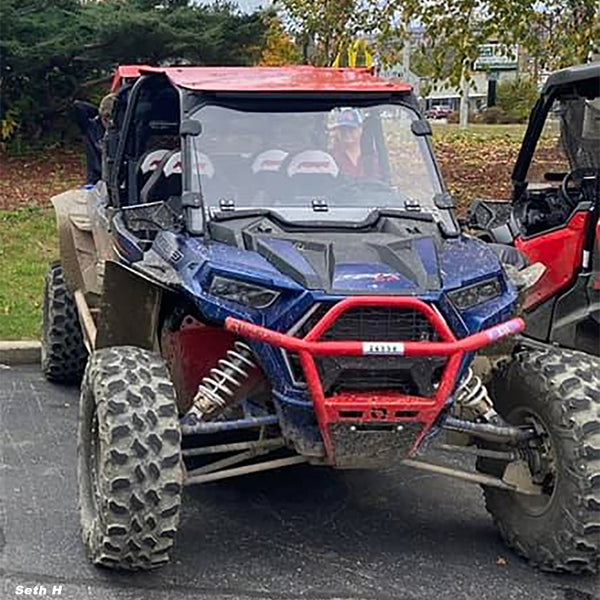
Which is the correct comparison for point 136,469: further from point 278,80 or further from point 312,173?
point 278,80

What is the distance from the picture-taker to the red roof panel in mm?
5188

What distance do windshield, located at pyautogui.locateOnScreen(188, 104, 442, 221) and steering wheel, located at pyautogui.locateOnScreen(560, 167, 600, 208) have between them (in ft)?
5.27

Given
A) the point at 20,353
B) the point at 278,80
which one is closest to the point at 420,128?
the point at 278,80

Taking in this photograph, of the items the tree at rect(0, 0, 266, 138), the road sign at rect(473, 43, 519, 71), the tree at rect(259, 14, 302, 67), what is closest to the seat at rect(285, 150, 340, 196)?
the road sign at rect(473, 43, 519, 71)

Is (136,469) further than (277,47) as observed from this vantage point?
No

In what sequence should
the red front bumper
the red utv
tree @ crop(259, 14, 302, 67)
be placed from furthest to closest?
tree @ crop(259, 14, 302, 67) → the red utv → the red front bumper

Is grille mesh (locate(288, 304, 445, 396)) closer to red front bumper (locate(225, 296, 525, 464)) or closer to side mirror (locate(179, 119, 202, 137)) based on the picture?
red front bumper (locate(225, 296, 525, 464))

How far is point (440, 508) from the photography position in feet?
17.6

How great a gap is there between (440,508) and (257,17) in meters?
10.3

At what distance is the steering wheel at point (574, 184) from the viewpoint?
661 cm

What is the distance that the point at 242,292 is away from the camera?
4312 mm

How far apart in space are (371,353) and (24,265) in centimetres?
672

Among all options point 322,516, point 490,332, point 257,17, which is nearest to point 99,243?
point 322,516

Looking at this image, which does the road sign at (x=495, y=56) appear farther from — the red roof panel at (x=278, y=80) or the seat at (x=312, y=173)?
the seat at (x=312, y=173)
